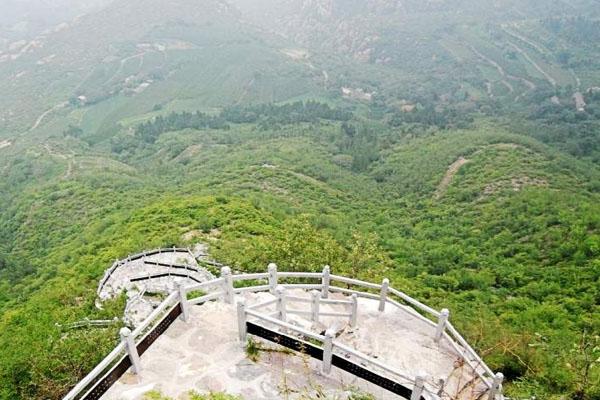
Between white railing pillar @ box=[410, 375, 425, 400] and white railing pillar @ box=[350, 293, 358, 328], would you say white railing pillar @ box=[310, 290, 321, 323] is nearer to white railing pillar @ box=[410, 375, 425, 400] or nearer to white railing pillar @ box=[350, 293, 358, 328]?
white railing pillar @ box=[350, 293, 358, 328]

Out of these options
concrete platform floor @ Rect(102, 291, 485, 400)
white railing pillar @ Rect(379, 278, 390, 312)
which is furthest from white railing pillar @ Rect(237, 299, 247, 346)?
white railing pillar @ Rect(379, 278, 390, 312)

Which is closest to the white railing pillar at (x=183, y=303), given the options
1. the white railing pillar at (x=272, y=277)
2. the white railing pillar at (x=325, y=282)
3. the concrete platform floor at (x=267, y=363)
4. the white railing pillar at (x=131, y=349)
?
the concrete platform floor at (x=267, y=363)

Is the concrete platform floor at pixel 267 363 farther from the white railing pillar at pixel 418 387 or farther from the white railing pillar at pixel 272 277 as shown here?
the white railing pillar at pixel 272 277

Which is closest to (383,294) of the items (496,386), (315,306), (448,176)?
(315,306)

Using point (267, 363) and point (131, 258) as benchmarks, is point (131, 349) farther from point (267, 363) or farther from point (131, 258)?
point (131, 258)

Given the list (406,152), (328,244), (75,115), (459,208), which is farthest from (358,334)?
(75,115)

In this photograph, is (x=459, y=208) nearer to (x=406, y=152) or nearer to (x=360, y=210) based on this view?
(x=360, y=210)
